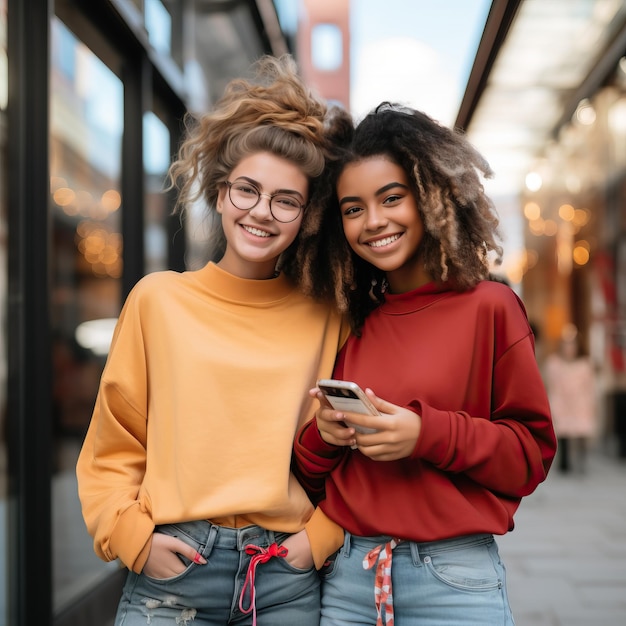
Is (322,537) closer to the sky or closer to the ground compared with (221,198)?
closer to the ground

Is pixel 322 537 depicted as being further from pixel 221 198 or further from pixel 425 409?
pixel 221 198

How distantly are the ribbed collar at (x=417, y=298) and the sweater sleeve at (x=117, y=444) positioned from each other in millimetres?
635

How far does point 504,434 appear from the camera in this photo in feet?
5.09

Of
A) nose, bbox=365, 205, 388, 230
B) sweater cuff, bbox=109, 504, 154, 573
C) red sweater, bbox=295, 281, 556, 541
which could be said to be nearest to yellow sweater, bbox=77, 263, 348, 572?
sweater cuff, bbox=109, 504, 154, 573

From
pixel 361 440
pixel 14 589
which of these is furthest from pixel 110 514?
pixel 14 589

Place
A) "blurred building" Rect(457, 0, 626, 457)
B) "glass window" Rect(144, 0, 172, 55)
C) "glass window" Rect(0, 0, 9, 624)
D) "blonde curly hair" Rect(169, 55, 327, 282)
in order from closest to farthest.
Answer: "blonde curly hair" Rect(169, 55, 327, 282) < "glass window" Rect(0, 0, 9, 624) < "glass window" Rect(144, 0, 172, 55) < "blurred building" Rect(457, 0, 626, 457)

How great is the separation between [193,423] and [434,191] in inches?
31.5

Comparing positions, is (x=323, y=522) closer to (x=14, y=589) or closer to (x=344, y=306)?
(x=344, y=306)

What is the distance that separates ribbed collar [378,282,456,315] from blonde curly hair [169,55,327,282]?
0.25 metres

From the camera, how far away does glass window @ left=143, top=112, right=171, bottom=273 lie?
4246 millimetres

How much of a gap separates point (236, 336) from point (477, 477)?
680mm

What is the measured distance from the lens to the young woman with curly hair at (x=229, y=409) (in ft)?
5.51

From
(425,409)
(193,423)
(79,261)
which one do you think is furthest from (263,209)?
(79,261)

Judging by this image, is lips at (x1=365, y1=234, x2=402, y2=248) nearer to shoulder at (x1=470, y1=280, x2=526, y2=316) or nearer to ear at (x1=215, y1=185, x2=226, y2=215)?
shoulder at (x1=470, y1=280, x2=526, y2=316)
